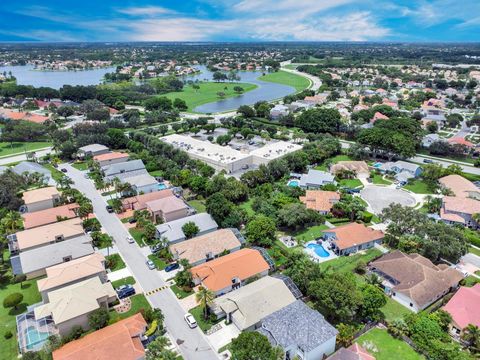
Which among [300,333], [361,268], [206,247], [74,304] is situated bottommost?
[361,268]

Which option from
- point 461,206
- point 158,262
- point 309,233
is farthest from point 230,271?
point 461,206

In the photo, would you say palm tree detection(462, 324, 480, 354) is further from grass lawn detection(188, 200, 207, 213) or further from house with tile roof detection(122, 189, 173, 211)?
house with tile roof detection(122, 189, 173, 211)

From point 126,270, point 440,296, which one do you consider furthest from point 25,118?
point 440,296

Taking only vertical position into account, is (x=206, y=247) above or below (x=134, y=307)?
above

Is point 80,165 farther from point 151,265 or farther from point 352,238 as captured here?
point 352,238

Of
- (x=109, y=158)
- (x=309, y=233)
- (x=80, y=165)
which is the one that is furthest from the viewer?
(x=80, y=165)

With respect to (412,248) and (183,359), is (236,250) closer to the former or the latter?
(183,359)

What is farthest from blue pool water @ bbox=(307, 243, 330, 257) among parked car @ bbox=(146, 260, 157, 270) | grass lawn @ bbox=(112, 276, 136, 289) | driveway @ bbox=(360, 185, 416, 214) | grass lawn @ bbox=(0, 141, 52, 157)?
grass lawn @ bbox=(0, 141, 52, 157)
